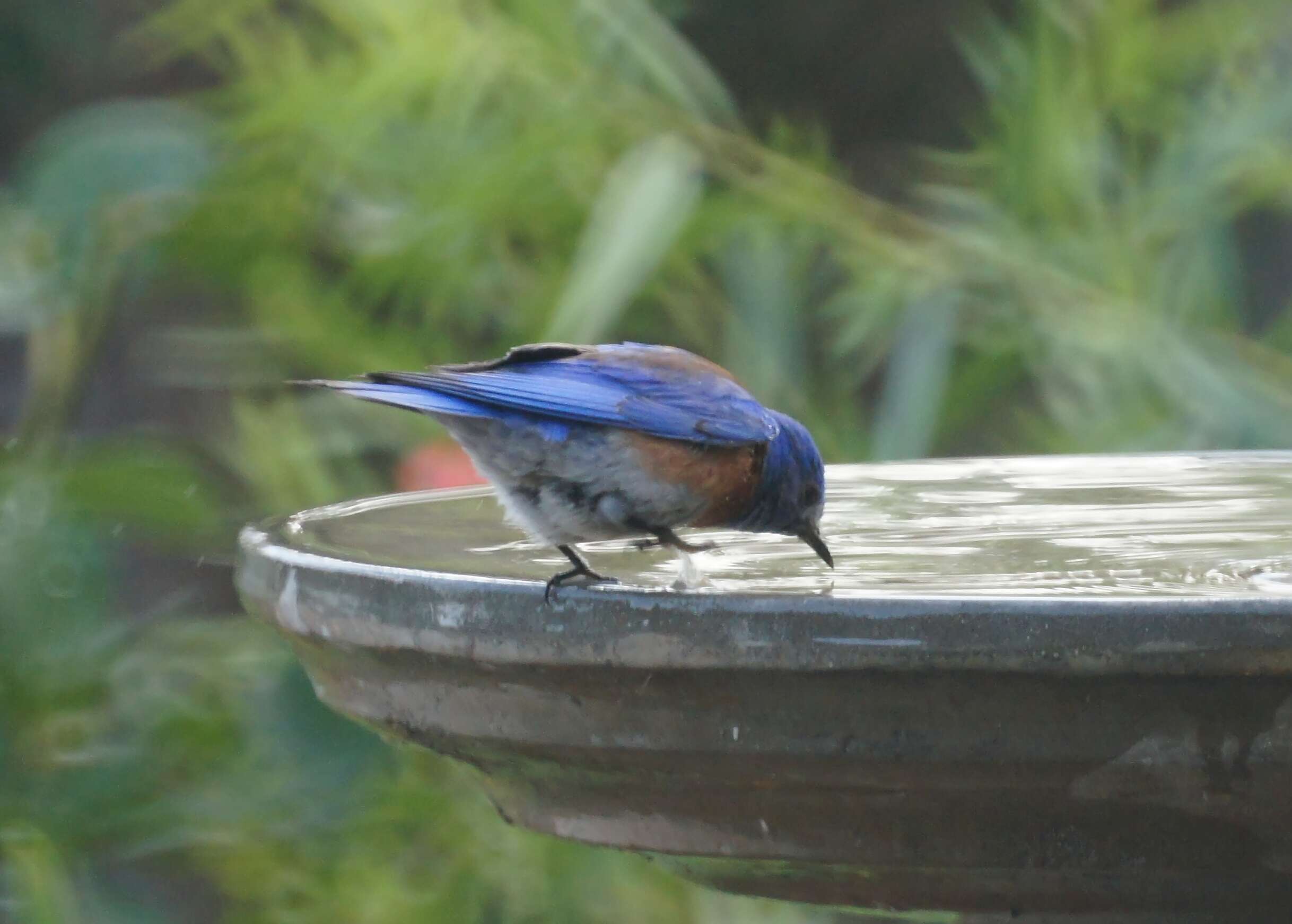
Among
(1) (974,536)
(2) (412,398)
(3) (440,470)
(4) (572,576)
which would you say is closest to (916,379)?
(3) (440,470)

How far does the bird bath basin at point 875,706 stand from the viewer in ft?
3.58

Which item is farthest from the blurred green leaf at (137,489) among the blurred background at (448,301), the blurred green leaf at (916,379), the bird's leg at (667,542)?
the blurred green leaf at (916,379)

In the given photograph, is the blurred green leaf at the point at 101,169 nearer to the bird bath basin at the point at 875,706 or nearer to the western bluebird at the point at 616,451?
the western bluebird at the point at 616,451

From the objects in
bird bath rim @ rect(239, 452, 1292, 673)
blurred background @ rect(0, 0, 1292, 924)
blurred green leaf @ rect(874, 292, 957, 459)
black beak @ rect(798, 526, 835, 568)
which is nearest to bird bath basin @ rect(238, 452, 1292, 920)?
bird bath rim @ rect(239, 452, 1292, 673)

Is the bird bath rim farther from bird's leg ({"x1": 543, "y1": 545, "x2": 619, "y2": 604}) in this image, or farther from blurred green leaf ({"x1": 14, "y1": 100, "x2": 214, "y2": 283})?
blurred green leaf ({"x1": 14, "y1": 100, "x2": 214, "y2": 283})

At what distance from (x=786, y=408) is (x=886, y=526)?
1534mm

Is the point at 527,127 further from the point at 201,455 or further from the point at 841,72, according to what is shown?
the point at 841,72

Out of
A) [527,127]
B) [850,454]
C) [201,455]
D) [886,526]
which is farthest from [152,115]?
[886,526]

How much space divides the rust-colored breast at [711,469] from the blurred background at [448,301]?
1.03m

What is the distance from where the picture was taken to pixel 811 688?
115 cm

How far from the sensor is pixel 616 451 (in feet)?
6.26

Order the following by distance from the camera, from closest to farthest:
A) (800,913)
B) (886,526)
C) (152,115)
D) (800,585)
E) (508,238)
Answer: (800,585), (886,526), (152,115), (800,913), (508,238)

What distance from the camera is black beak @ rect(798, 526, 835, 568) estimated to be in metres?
1.76

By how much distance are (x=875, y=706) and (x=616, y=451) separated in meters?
0.81
